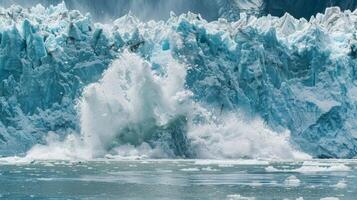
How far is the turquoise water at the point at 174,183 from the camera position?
30062mm

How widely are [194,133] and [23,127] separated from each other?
527 inches

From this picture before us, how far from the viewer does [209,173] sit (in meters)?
43.6

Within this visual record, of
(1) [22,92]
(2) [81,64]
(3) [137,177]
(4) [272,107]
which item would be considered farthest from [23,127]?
(3) [137,177]

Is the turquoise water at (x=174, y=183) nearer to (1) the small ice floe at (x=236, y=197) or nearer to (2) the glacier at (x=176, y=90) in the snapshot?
(1) the small ice floe at (x=236, y=197)

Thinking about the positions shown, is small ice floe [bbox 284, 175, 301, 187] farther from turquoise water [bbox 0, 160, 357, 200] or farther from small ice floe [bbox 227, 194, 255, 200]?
small ice floe [bbox 227, 194, 255, 200]

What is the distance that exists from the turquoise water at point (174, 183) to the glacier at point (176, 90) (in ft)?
38.9

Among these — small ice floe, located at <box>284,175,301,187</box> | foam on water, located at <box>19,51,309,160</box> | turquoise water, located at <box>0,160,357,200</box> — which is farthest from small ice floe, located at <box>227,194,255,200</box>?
foam on water, located at <box>19,51,309,160</box>

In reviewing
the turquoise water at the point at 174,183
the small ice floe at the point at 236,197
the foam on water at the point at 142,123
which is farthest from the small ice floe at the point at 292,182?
the foam on water at the point at 142,123

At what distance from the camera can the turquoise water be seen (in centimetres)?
3006

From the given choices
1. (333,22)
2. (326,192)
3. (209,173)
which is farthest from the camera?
(333,22)

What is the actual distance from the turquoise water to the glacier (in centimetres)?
1185

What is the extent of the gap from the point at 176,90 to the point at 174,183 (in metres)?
25.1

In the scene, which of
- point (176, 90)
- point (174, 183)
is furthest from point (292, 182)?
point (176, 90)

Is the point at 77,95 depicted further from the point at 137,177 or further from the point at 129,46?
the point at 137,177
